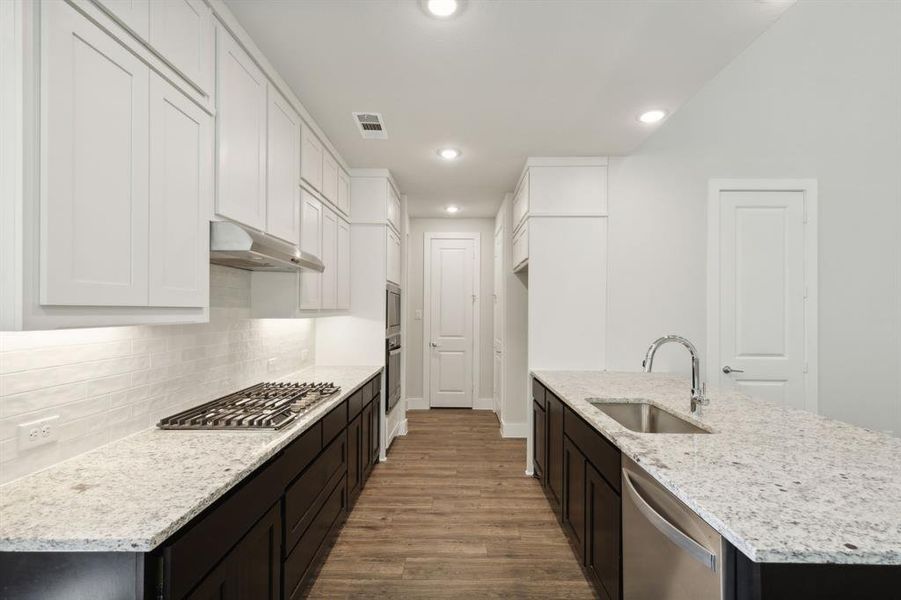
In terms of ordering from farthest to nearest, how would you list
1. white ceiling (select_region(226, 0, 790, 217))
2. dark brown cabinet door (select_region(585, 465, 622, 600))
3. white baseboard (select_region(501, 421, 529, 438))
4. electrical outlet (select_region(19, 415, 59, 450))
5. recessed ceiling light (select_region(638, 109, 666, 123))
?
1. white baseboard (select_region(501, 421, 529, 438))
2. recessed ceiling light (select_region(638, 109, 666, 123))
3. white ceiling (select_region(226, 0, 790, 217))
4. dark brown cabinet door (select_region(585, 465, 622, 600))
5. electrical outlet (select_region(19, 415, 59, 450))

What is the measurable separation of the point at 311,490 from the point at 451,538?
1032mm

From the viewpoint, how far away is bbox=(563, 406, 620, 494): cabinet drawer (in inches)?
67.3

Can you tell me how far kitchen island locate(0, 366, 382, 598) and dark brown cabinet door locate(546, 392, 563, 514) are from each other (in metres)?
1.43

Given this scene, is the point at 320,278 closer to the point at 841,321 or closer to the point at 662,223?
the point at 662,223

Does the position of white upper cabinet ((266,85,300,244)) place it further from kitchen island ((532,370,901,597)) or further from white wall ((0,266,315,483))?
kitchen island ((532,370,901,597))

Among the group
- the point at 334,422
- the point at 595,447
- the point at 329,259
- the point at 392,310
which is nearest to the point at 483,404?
the point at 392,310

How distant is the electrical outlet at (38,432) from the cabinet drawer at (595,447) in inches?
75.4

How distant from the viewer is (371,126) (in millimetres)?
2949

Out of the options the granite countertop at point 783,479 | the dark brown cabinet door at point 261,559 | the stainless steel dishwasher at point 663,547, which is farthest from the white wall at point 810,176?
the dark brown cabinet door at point 261,559

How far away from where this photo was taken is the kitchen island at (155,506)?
3.02 ft

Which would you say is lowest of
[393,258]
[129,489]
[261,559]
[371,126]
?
[261,559]

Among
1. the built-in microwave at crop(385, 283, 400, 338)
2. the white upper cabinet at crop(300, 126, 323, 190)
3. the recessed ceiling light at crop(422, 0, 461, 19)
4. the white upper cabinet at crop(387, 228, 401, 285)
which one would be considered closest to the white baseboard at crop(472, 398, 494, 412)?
the built-in microwave at crop(385, 283, 400, 338)

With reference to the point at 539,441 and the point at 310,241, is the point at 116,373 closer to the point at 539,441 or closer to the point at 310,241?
the point at 310,241

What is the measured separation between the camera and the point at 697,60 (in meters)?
2.18
